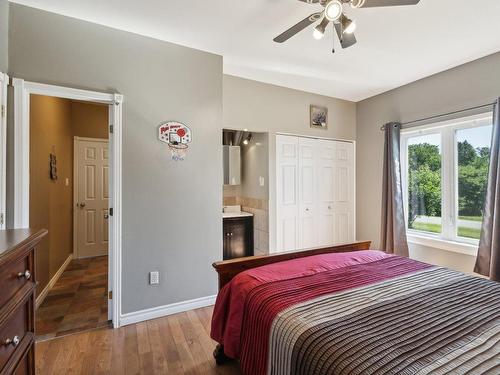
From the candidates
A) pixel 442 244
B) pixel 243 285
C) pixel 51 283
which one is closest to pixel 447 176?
pixel 442 244

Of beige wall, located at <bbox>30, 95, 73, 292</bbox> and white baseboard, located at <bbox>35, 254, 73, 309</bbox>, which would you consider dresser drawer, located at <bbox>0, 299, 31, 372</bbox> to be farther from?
white baseboard, located at <bbox>35, 254, 73, 309</bbox>

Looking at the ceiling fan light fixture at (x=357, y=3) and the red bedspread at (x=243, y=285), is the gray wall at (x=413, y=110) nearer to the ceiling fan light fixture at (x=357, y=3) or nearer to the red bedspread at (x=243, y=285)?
the red bedspread at (x=243, y=285)

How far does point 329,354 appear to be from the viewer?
3.24ft

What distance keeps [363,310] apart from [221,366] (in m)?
A: 1.19

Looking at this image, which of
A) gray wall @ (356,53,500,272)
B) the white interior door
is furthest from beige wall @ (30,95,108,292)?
gray wall @ (356,53,500,272)

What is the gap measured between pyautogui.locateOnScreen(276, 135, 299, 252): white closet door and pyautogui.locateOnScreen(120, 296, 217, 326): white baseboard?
129 centimetres

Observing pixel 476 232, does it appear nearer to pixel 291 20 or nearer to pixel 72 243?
pixel 291 20

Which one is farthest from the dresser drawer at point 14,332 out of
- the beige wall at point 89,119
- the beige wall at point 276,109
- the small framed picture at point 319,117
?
the beige wall at point 89,119

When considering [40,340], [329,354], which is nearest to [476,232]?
[329,354]

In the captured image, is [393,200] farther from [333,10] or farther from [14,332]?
[14,332]

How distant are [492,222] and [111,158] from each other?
3.77m

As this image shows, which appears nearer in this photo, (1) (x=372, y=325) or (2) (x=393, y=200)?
(1) (x=372, y=325)

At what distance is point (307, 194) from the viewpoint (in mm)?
3863

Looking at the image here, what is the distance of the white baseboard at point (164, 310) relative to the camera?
7.91 feet
